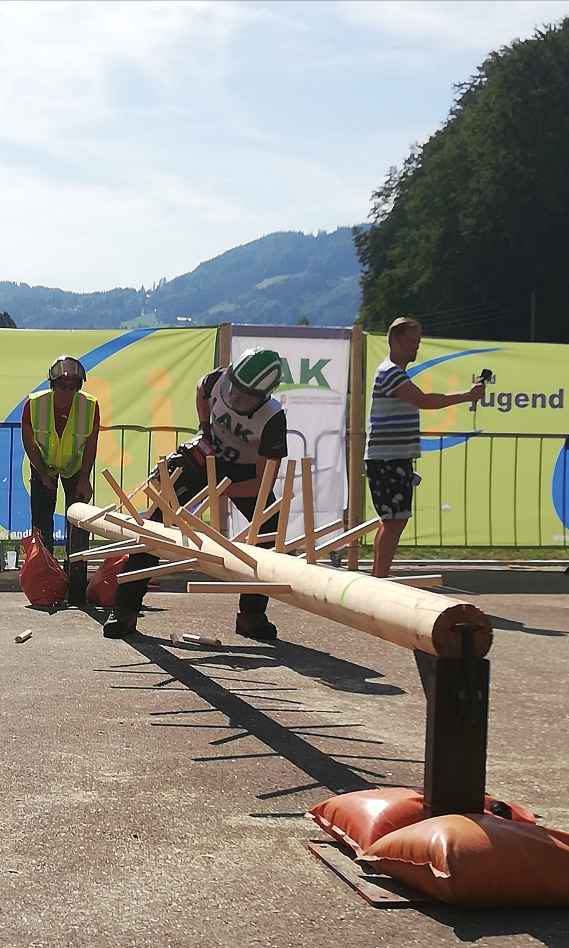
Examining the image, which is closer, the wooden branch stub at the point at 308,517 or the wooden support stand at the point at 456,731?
the wooden support stand at the point at 456,731

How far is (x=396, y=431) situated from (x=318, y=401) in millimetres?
3449

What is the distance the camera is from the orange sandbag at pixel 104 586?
9.88 metres

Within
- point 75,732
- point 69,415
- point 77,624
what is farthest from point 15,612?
point 75,732

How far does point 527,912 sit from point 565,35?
2172 inches

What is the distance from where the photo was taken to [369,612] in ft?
14.8

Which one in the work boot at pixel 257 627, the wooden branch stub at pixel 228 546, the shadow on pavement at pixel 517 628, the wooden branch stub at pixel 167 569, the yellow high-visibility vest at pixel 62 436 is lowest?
the shadow on pavement at pixel 517 628

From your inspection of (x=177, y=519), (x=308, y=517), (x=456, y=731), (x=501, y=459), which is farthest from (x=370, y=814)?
(x=501, y=459)

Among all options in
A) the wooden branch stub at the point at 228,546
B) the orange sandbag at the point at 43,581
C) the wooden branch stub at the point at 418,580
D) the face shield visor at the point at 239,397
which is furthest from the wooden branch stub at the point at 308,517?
the orange sandbag at the point at 43,581

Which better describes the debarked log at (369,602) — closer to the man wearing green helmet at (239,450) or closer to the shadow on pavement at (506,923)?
the shadow on pavement at (506,923)

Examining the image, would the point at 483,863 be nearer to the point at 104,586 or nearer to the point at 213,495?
the point at 213,495

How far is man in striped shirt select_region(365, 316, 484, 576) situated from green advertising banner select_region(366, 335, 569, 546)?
3748mm

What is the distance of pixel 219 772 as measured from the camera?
17.1 ft

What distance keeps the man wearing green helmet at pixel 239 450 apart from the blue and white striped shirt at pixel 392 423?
990mm

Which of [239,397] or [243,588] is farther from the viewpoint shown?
[239,397]
